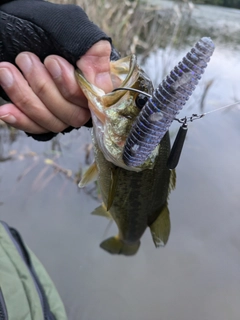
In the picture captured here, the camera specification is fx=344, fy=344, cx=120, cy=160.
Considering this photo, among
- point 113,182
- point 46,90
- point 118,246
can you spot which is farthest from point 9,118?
point 118,246

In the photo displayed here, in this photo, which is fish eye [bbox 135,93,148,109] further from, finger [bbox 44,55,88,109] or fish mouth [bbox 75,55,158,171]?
finger [bbox 44,55,88,109]

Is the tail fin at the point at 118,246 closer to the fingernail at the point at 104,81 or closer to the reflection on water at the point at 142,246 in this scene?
the reflection on water at the point at 142,246

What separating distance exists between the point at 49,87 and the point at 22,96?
0.09 m

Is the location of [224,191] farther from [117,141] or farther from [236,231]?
[117,141]

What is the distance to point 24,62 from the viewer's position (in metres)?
0.98

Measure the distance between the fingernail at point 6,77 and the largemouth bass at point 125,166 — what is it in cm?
20

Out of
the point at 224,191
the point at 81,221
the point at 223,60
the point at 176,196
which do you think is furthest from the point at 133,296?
the point at 223,60

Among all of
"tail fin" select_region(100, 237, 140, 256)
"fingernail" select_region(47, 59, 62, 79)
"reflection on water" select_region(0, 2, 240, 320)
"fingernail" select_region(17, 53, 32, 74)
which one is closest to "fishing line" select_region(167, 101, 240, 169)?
"fingernail" select_region(47, 59, 62, 79)

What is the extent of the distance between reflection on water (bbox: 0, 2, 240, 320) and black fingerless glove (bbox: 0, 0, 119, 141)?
1741 millimetres

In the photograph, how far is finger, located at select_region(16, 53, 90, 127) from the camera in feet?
3.24

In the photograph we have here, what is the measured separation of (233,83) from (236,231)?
9.98ft

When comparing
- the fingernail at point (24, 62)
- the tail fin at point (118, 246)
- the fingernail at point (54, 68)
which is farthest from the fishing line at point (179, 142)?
the tail fin at point (118, 246)

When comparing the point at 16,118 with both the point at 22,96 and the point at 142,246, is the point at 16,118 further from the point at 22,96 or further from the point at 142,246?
the point at 142,246

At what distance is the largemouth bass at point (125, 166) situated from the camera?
97 cm
